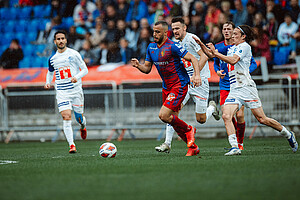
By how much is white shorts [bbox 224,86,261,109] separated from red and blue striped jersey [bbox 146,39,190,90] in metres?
0.84

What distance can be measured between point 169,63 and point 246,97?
145 cm

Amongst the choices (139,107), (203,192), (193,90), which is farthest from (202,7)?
(203,192)

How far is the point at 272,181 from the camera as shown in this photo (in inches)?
225

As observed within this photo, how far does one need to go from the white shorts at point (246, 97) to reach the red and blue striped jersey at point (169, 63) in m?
0.84

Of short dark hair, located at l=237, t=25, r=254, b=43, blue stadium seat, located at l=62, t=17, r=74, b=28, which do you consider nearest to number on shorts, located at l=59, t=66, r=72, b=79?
short dark hair, located at l=237, t=25, r=254, b=43

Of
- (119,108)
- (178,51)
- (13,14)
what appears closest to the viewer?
(178,51)

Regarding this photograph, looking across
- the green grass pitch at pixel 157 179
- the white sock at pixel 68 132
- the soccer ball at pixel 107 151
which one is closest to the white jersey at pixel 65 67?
the white sock at pixel 68 132

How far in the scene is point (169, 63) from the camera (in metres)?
9.13

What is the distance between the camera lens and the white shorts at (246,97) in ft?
30.0

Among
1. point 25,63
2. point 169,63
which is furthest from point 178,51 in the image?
point 25,63

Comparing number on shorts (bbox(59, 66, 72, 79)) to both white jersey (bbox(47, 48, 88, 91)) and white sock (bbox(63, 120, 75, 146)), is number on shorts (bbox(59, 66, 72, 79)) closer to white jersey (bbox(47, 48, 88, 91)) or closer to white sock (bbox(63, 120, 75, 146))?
white jersey (bbox(47, 48, 88, 91))

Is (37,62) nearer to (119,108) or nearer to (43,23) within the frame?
(43,23)

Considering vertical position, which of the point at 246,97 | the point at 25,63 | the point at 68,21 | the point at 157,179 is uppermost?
the point at 68,21

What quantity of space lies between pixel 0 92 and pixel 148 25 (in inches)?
226
